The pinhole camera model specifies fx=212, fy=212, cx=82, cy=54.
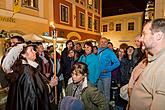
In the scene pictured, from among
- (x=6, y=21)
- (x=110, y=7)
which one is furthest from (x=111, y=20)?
(x=6, y=21)

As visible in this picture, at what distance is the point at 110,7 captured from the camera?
38.0m

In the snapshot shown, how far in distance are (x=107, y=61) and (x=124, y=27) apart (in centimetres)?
3115

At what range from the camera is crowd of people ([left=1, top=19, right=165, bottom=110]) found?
5.98 feet

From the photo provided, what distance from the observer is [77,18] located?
22844mm

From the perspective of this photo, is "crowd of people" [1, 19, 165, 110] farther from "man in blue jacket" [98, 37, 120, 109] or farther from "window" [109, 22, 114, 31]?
"window" [109, 22, 114, 31]

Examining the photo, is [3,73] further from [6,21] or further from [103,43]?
[6,21]

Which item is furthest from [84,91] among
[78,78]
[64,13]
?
[64,13]

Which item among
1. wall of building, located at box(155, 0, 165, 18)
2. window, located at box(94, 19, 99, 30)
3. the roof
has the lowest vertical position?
wall of building, located at box(155, 0, 165, 18)

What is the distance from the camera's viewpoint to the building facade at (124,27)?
115 feet

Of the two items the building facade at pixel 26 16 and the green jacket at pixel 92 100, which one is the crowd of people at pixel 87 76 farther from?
the building facade at pixel 26 16

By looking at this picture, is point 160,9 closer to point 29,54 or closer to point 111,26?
point 29,54

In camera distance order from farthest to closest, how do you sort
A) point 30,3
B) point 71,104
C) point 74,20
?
point 74,20, point 30,3, point 71,104

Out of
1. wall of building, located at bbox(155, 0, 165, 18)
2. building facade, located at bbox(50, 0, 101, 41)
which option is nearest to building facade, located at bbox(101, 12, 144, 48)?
building facade, located at bbox(50, 0, 101, 41)

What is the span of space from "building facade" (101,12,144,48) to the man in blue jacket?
30.1 m
